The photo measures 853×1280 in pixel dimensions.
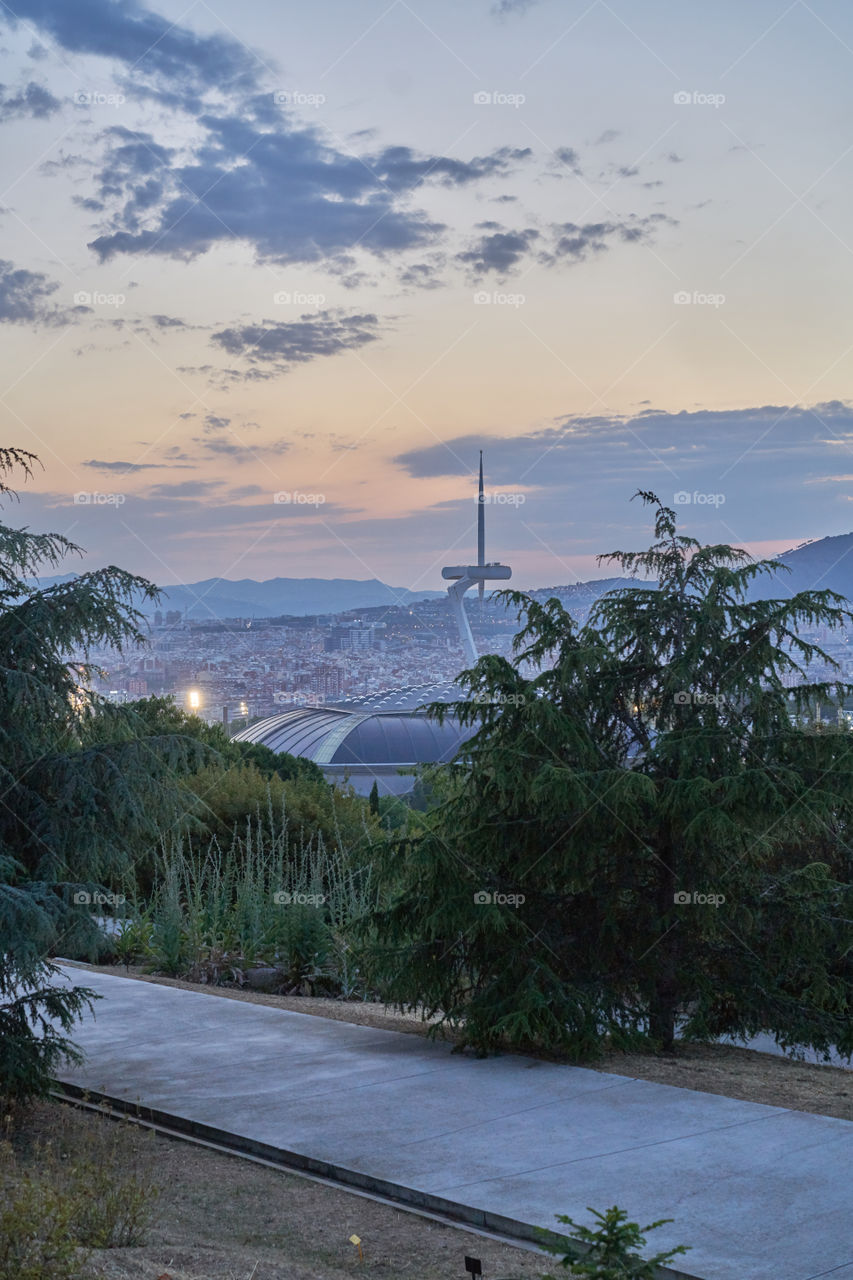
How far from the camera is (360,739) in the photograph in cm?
4903

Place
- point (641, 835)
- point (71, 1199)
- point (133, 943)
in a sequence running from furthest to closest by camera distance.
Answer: point (133, 943)
point (641, 835)
point (71, 1199)

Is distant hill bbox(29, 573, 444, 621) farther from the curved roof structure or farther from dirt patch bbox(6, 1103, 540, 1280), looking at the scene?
dirt patch bbox(6, 1103, 540, 1280)

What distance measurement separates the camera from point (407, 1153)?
5965 millimetres

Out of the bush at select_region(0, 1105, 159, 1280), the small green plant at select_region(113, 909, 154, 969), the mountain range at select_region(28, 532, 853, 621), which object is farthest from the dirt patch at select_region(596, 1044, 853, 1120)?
the mountain range at select_region(28, 532, 853, 621)

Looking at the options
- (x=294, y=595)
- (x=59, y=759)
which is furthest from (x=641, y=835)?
(x=294, y=595)

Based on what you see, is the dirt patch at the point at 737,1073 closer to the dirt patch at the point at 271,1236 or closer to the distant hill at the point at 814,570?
the dirt patch at the point at 271,1236

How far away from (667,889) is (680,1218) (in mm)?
3521

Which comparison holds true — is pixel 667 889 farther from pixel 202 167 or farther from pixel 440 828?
pixel 202 167

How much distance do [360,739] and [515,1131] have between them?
4286 cm

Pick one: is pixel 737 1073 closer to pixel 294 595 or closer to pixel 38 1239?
pixel 38 1239

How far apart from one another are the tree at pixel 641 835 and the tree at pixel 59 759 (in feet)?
6.75

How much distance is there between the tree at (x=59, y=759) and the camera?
21.8 ft

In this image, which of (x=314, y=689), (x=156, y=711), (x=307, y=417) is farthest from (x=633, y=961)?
(x=314, y=689)

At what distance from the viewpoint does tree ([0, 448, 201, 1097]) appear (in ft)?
21.8
